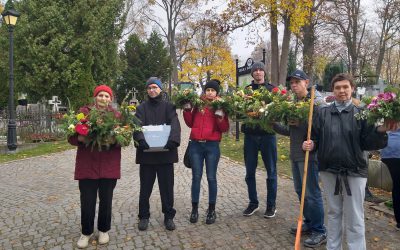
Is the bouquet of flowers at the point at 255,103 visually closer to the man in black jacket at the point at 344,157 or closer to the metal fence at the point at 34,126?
the man in black jacket at the point at 344,157

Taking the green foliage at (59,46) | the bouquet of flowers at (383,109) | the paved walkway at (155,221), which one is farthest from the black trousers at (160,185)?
the green foliage at (59,46)

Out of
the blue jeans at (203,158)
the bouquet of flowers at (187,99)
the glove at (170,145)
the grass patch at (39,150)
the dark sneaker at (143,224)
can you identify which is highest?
the bouquet of flowers at (187,99)

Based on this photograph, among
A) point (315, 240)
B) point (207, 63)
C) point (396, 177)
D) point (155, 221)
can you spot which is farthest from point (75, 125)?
point (207, 63)

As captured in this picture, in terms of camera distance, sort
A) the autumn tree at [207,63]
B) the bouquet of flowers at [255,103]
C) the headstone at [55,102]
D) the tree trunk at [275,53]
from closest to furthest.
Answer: the bouquet of flowers at [255,103] → the tree trunk at [275,53] → the headstone at [55,102] → the autumn tree at [207,63]

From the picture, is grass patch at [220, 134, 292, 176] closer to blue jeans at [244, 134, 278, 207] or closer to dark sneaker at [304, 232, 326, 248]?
blue jeans at [244, 134, 278, 207]

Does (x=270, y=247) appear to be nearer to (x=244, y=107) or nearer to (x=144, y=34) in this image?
(x=244, y=107)

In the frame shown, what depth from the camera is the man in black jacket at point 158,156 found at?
503 cm

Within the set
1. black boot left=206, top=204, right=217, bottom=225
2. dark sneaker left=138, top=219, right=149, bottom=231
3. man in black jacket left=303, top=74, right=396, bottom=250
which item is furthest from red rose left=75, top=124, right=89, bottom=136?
man in black jacket left=303, top=74, right=396, bottom=250

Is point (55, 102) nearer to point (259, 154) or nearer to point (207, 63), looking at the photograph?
point (259, 154)

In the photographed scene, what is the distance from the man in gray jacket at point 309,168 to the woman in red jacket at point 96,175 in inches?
82.5

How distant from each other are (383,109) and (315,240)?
1893mm

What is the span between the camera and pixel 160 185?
5180 mm

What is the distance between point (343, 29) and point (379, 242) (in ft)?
97.3

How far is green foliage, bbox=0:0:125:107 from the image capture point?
18453mm
